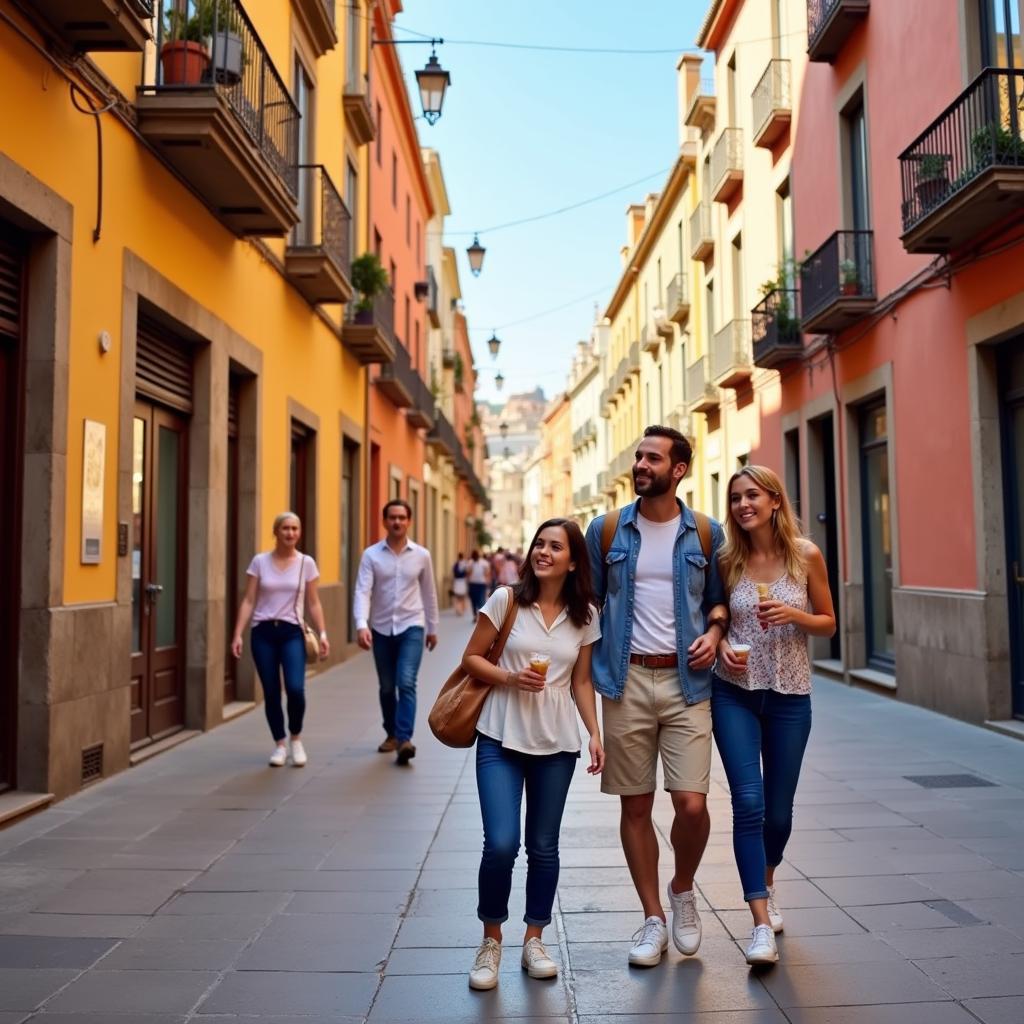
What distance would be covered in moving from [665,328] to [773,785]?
25297 millimetres

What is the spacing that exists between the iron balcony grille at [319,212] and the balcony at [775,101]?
20.5 feet

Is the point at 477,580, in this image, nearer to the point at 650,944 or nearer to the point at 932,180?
the point at 932,180

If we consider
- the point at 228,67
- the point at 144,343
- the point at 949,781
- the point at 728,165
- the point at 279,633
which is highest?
the point at 728,165

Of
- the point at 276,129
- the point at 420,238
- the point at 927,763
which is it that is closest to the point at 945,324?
the point at 927,763

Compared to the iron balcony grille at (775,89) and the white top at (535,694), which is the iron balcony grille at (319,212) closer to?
the iron balcony grille at (775,89)

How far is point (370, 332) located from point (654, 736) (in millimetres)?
13685

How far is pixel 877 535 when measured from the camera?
13.9 metres

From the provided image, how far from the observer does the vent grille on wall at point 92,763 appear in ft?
24.2

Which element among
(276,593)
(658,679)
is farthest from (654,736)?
(276,593)

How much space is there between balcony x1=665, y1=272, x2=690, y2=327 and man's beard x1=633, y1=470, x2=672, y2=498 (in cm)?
2202

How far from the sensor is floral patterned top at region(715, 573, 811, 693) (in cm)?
426

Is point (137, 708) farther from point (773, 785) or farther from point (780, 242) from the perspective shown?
point (780, 242)

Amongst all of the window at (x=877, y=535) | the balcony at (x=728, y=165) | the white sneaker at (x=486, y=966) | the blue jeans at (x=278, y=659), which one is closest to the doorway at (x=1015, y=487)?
the window at (x=877, y=535)

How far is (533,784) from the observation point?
4090 mm
